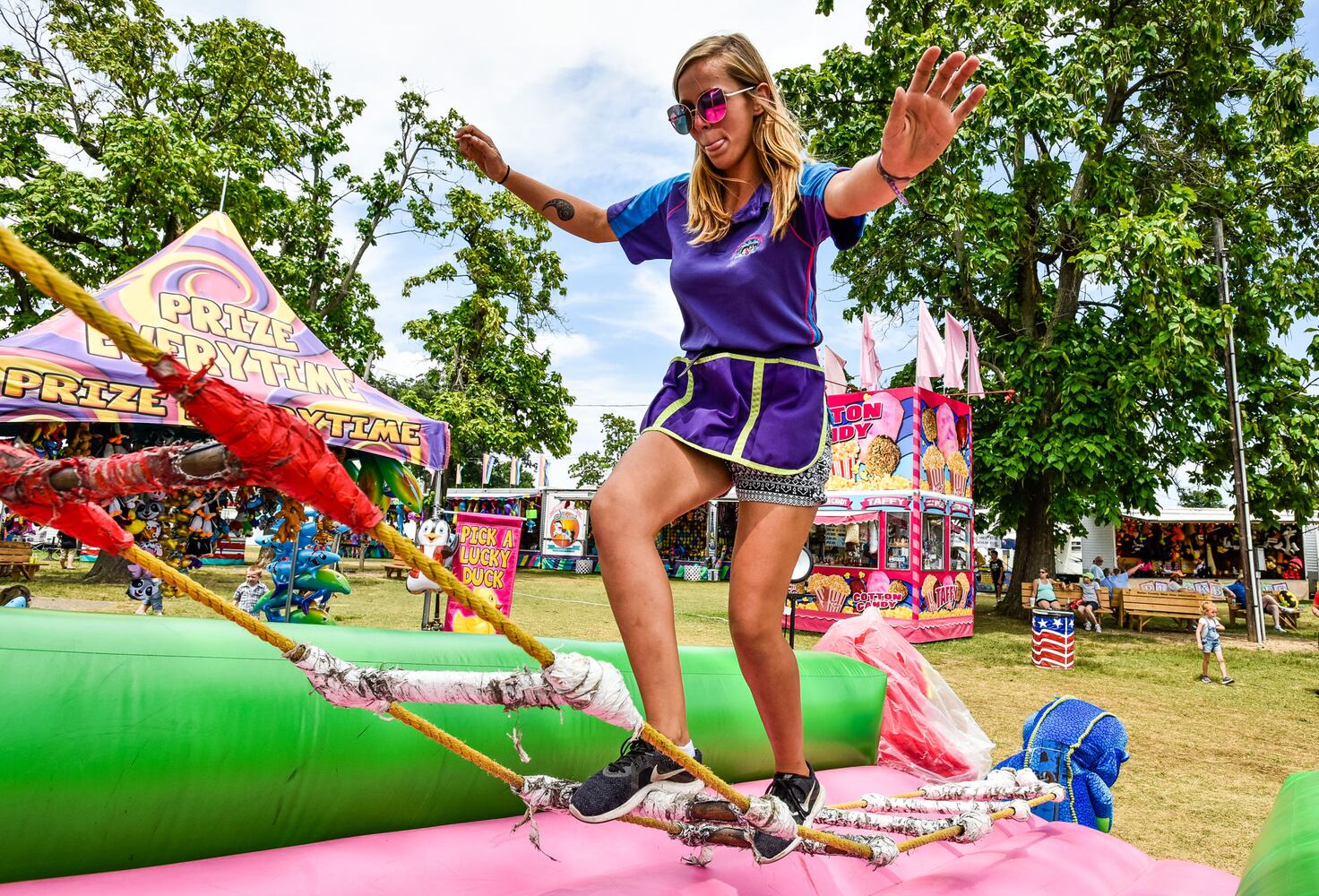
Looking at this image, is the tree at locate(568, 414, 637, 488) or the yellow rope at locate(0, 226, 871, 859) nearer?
the yellow rope at locate(0, 226, 871, 859)

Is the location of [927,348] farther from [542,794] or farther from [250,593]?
[542,794]

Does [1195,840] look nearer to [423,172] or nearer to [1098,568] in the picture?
[1098,568]

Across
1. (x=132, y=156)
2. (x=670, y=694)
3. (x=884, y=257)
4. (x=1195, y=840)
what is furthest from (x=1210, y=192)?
(x=132, y=156)

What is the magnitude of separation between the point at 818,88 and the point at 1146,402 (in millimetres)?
7600

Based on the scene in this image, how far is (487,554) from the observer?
24.3 feet

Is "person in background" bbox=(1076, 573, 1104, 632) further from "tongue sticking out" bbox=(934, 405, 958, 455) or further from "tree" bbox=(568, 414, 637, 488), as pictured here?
"tree" bbox=(568, 414, 637, 488)

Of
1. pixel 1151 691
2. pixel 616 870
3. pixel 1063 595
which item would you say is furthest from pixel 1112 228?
pixel 616 870

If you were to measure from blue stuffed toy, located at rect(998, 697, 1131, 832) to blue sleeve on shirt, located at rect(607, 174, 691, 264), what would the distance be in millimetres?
2558

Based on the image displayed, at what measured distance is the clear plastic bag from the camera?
139 inches

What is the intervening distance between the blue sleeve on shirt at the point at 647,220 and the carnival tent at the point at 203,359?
14.0 ft

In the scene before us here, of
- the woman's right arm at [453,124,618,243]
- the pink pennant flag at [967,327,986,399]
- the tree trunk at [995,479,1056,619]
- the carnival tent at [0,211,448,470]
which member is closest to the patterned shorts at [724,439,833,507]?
the woman's right arm at [453,124,618,243]

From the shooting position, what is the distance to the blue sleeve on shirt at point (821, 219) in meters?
1.81

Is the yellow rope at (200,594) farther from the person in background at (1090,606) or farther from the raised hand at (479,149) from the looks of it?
the person in background at (1090,606)

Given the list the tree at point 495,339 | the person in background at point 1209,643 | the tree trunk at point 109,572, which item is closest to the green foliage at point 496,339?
the tree at point 495,339
